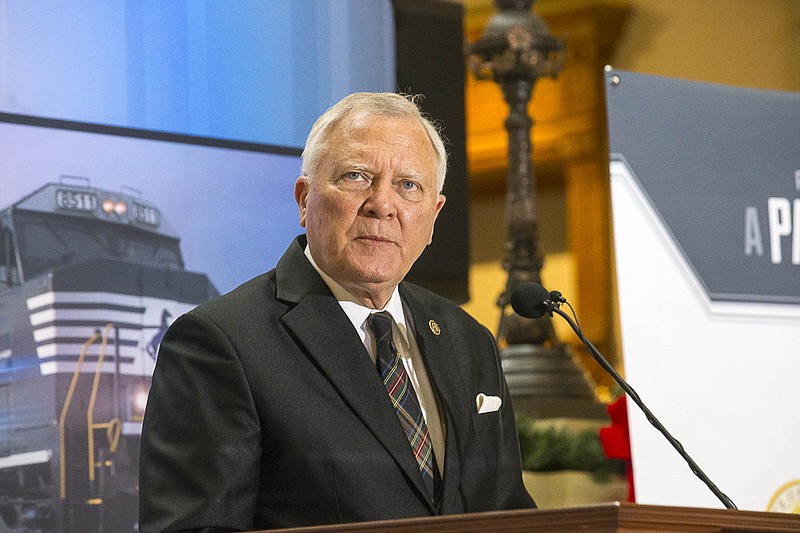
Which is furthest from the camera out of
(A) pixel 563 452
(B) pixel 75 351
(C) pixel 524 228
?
(C) pixel 524 228

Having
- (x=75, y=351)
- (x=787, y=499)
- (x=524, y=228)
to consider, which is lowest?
(x=787, y=499)

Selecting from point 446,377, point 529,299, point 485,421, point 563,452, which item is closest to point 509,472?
point 485,421

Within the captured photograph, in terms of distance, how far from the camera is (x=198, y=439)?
1.90 meters

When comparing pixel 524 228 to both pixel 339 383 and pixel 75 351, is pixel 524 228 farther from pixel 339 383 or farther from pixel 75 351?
pixel 339 383

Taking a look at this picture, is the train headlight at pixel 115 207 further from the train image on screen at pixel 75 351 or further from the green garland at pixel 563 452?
the green garland at pixel 563 452

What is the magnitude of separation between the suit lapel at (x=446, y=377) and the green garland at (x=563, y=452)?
2.00 meters

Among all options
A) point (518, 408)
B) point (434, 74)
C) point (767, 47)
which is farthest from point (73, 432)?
point (767, 47)

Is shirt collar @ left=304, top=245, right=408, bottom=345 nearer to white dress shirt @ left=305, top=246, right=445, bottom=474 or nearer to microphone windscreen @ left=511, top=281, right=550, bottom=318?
white dress shirt @ left=305, top=246, right=445, bottom=474

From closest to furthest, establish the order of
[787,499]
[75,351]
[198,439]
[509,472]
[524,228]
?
[198,439] < [509,472] < [75,351] < [787,499] < [524,228]

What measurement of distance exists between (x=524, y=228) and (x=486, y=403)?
2.97 m

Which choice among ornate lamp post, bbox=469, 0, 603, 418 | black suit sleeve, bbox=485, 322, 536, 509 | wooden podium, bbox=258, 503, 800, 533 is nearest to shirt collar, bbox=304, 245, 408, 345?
black suit sleeve, bbox=485, 322, 536, 509

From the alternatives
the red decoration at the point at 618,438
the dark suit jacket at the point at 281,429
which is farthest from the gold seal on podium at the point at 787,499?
the dark suit jacket at the point at 281,429

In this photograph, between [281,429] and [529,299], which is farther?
[529,299]

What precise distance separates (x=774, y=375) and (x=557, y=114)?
5.08 m
